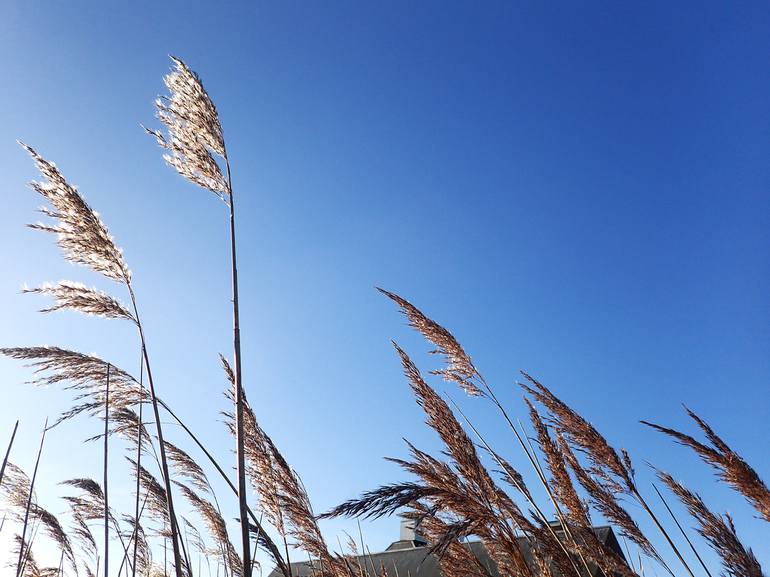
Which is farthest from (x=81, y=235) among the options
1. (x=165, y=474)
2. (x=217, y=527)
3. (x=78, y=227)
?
(x=217, y=527)

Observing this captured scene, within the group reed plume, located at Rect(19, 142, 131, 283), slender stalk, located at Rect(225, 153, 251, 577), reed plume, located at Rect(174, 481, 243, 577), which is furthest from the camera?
reed plume, located at Rect(174, 481, 243, 577)

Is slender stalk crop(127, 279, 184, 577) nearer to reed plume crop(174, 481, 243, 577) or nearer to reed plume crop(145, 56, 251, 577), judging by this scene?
reed plume crop(145, 56, 251, 577)

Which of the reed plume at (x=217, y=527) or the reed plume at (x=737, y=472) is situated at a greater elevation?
the reed plume at (x=217, y=527)

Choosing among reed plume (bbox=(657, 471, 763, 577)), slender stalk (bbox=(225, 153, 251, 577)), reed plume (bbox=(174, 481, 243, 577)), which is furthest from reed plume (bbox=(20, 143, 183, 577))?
reed plume (bbox=(657, 471, 763, 577))

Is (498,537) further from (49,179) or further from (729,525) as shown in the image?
(49,179)

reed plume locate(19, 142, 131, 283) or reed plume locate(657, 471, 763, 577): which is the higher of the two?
reed plume locate(19, 142, 131, 283)

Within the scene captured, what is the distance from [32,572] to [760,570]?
5.39 meters

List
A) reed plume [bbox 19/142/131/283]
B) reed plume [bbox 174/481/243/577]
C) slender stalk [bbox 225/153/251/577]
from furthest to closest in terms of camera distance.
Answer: reed plume [bbox 174/481/243/577] → reed plume [bbox 19/142/131/283] → slender stalk [bbox 225/153/251/577]

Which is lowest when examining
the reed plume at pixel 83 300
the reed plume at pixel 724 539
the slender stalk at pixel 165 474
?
the reed plume at pixel 724 539

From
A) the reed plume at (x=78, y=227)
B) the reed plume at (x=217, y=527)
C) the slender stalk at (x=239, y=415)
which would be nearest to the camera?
the slender stalk at (x=239, y=415)

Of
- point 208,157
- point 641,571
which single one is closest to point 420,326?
point 208,157

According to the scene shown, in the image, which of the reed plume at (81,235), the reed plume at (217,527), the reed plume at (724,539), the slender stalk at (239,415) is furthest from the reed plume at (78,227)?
the reed plume at (724,539)

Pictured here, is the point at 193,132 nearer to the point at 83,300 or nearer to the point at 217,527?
the point at 83,300

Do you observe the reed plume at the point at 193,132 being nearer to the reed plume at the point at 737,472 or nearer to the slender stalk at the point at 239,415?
the slender stalk at the point at 239,415
